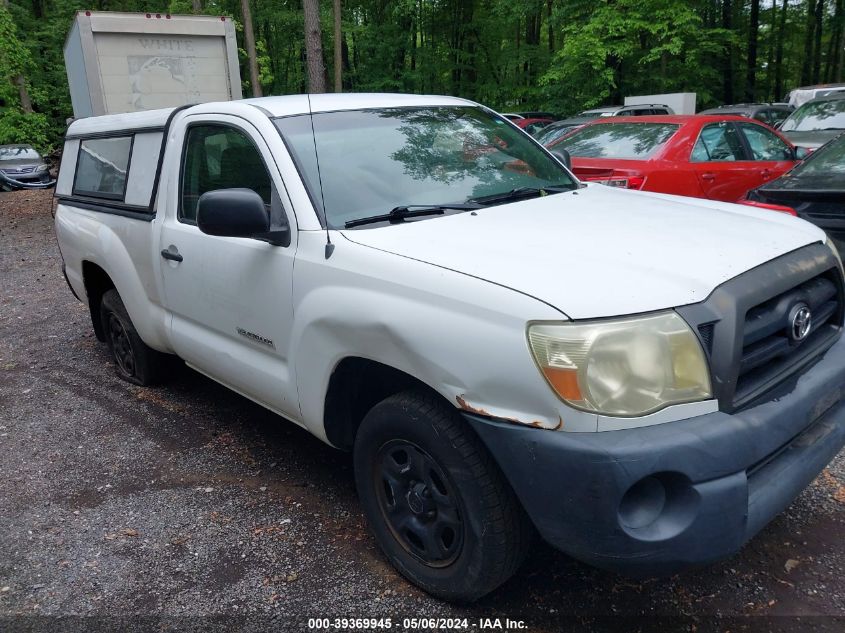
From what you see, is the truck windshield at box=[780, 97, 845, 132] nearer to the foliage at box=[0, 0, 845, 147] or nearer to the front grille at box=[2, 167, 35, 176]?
the foliage at box=[0, 0, 845, 147]

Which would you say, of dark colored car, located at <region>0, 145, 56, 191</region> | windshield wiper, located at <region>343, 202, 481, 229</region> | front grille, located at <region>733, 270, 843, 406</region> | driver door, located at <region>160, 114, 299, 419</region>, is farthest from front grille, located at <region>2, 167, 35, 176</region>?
front grille, located at <region>733, 270, 843, 406</region>

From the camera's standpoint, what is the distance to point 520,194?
3389mm

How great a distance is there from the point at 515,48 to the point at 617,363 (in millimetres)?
28681

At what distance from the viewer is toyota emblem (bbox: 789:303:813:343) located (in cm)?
244

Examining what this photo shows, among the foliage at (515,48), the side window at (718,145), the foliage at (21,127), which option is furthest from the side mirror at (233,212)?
the foliage at (21,127)

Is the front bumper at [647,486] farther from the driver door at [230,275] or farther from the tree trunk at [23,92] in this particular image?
the tree trunk at [23,92]

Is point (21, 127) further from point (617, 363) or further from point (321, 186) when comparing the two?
point (617, 363)

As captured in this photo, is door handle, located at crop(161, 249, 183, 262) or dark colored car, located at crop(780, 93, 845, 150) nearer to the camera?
door handle, located at crop(161, 249, 183, 262)

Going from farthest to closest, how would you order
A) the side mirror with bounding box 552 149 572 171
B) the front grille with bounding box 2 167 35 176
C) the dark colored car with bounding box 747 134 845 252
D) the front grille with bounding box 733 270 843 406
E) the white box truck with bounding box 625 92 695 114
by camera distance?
the white box truck with bounding box 625 92 695 114
the front grille with bounding box 2 167 35 176
the dark colored car with bounding box 747 134 845 252
the side mirror with bounding box 552 149 572 171
the front grille with bounding box 733 270 843 406

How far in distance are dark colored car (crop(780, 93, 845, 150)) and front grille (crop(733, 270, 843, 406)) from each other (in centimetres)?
979

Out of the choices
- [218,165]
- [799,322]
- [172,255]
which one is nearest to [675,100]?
[218,165]

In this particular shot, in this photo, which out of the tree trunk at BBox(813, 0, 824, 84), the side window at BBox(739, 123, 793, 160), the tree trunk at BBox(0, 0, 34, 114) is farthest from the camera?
the tree trunk at BBox(813, 0, 824, 84)

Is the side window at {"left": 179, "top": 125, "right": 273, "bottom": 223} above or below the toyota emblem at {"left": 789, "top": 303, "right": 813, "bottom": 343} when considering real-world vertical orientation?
above

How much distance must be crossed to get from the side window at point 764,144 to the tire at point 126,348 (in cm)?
671
